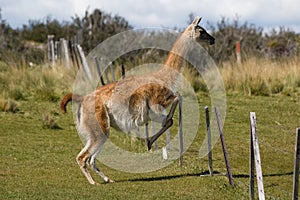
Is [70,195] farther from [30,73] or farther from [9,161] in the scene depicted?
[30,73]

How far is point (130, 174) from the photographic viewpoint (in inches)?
417

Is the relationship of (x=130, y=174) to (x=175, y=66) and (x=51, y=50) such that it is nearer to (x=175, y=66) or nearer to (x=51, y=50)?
(x=175, y=66)

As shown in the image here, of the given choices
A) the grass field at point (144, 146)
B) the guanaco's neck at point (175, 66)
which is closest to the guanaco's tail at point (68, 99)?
the grass field at point (144, 146)

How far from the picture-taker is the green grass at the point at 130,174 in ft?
29.2

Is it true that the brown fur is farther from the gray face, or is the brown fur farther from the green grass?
the gray face

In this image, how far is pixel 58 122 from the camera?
1612cm

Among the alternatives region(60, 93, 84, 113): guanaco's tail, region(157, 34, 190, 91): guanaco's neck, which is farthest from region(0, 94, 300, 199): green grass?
region(157, 34, 190, 91): guanaco's neck

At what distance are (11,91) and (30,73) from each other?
258 cm

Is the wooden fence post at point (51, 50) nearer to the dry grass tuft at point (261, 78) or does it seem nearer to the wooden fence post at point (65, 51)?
the wooden fence post at point (65, 51)

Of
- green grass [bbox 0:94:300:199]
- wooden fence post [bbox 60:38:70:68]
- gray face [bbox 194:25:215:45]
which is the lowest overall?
green grass [bbox 0:94:300:199]

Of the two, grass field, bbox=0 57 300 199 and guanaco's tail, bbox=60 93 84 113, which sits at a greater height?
guanaco's tail, bbox=60 93 84 113

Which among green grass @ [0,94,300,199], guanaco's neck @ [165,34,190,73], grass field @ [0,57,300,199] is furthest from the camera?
guanaco's neck @ [165,34,190,73]

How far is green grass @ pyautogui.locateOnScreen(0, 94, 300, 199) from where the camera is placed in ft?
29.2

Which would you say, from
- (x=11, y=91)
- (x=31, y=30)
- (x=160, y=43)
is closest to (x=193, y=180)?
(x=11, y=91)
